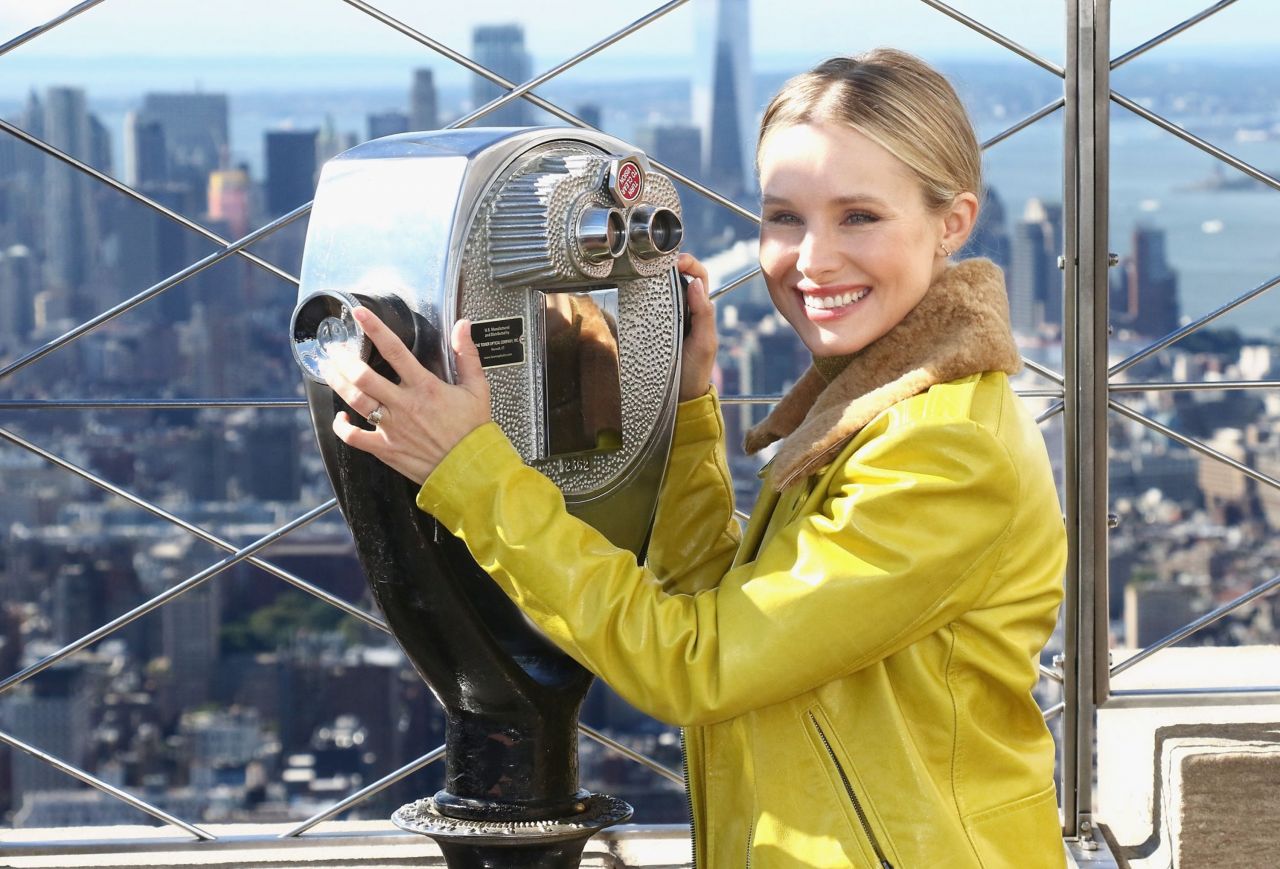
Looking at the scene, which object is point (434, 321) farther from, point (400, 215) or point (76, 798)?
point (76, 798)

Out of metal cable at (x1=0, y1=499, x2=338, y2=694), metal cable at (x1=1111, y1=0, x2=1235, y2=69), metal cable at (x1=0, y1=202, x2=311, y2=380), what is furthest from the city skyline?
metal cable at (x1=0, y1=499, x2=338, y2=694)

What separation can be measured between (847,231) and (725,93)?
3077mm

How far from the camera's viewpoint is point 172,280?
6.34ft

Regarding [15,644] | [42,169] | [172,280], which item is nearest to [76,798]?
[15,644]

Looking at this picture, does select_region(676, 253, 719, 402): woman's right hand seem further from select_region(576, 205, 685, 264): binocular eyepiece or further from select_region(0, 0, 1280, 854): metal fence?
select_region(0, 0, 1280, 854): metal fence

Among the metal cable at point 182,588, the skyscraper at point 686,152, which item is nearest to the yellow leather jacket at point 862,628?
the metal cable at point 182,588

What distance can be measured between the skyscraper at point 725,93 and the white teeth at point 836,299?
264 cm

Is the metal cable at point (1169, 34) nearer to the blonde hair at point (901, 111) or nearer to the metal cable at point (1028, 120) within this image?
the metal cable at point (1028, 120)

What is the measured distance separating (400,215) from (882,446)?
42 cm

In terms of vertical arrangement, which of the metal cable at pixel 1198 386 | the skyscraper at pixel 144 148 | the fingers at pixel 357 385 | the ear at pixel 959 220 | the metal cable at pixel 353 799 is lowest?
the metal cable at pixel 353 799

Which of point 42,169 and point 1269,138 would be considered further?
point 42,169

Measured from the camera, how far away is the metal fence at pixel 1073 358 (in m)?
1.95

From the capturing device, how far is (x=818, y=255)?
4.51ft

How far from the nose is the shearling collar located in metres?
0.08
